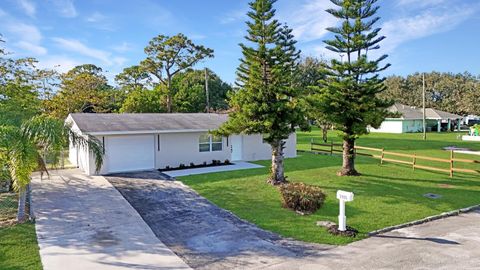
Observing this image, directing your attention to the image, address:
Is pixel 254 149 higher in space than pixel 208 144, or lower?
lower

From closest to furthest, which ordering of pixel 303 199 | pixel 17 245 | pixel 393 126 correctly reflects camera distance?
pixel 17 245 < pixel 303 199 < pixel 393 126

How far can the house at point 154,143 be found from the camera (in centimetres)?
1638

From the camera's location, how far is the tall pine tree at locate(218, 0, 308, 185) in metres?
13.6

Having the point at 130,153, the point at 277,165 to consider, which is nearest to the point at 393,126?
the point at 277,165

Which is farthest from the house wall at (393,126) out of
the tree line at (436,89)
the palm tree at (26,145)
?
the palm tree at (26,145)

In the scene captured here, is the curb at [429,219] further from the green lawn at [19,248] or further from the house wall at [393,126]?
the house wall at [393,126]

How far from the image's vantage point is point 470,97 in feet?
187

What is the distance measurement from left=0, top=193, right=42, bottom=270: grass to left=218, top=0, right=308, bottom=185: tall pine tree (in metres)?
8.08

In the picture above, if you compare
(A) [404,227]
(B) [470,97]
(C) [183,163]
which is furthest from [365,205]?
(B) [470,97]

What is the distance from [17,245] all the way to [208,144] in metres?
12.4

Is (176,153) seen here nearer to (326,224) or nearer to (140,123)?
(140,123)

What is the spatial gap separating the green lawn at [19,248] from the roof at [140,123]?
722cm

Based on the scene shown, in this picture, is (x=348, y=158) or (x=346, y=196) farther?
(x=348, y=158)

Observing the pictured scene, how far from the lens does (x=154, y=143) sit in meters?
17.7
